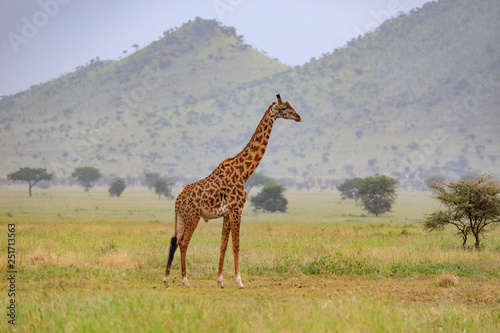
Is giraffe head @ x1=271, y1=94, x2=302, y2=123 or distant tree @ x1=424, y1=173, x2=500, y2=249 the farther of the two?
distant tree @ x1=424, y1=173, x2=500, y2=249

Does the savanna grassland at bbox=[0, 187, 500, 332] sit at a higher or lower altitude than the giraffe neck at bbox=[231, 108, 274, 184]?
lower

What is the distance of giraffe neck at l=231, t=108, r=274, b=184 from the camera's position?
1391 cm

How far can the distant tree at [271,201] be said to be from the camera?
58.8m

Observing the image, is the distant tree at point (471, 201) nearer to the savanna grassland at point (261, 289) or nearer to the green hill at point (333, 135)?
the savanna grassland at point (261, 289)

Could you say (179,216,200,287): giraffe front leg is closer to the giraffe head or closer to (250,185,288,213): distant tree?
the giraffe head

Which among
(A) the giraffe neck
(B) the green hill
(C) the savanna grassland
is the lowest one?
(C) the savanna grassland

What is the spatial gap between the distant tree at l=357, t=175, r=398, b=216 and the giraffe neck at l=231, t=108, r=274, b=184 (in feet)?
135

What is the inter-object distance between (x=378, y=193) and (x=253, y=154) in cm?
4228

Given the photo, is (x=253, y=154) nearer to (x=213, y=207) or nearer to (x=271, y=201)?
(x=213, y=207)

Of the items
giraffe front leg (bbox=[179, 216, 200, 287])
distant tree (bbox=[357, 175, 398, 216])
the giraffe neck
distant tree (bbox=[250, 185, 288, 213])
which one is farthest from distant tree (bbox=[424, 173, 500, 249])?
distant tree (bbox=[250, 185, 288, 213])

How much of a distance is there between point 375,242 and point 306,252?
14.2 feet

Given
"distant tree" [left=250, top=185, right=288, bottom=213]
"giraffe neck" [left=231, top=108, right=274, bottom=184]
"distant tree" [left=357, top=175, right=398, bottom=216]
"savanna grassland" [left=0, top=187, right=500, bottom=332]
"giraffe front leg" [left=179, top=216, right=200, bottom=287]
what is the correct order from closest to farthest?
1. "savanna grassland" [left=0, top=187, right=500, bottom=332]
2. "giraffe front leg" [left=179, top=216, right=200, bottom=287]
3. "giraffe neck" [left=231, top=108, right=274, bottom=184]
4. "distant tree" [left=357, top=175, right=398, bottom=216]
5. "distant tree" [left=250, top=185, right=288, bottom=213]

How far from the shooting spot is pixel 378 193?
54.7m

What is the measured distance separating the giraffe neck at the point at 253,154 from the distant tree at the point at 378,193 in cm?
4128
